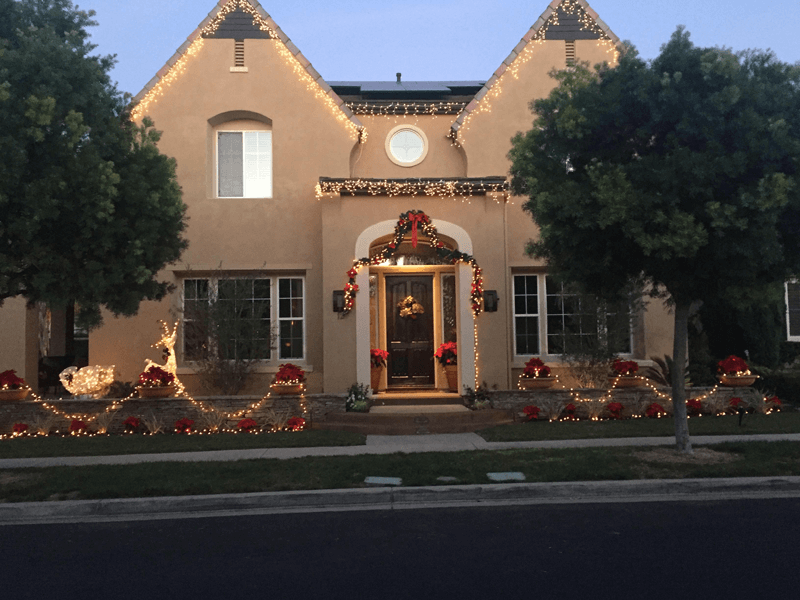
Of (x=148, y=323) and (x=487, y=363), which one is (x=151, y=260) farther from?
(x=487, y=363)

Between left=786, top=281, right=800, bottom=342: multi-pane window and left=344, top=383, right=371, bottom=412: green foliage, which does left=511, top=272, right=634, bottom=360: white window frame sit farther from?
left=786, top=281, right=800, bottom=342: multi-pane window

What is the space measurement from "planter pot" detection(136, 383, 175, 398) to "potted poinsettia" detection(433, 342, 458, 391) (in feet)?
17.5

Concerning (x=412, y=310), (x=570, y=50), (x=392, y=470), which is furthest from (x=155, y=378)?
(x=570, y=50)

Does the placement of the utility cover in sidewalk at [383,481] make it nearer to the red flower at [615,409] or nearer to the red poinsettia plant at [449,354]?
the red flower at [615,409]

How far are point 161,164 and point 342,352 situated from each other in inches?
200

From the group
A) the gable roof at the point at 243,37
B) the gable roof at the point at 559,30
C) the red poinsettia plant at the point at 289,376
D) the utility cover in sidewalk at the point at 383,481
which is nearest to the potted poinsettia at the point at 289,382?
the red poinsettia plant at the point at 289,376

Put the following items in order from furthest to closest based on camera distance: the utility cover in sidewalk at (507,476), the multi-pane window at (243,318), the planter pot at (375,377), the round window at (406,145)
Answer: the round window at (406,145)
the planter pot at (375,377)
the multi-pane window at (243,318)
the utility cover in sidewalk at (507,476)

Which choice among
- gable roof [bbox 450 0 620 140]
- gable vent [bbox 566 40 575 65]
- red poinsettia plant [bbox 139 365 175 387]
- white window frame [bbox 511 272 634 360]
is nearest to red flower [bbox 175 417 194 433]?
red poinsettia plant [bbox 139 365 175 387]

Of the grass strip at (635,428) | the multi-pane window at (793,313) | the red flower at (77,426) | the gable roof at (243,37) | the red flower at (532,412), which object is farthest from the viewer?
the multi-pane window at (793,313)

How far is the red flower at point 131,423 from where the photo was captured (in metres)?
11.9

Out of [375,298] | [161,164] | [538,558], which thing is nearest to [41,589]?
[538,558]

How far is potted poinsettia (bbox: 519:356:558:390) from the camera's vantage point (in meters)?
13.1

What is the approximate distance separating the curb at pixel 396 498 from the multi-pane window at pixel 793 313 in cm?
1014

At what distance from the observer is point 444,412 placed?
1195cm
